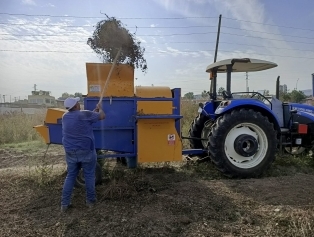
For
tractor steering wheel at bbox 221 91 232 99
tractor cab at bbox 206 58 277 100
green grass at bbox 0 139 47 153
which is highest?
tractor cab at bbox 206 58 277 100

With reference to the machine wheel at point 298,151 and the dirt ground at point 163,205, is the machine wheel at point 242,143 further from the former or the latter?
the machine wheel at point 298,151

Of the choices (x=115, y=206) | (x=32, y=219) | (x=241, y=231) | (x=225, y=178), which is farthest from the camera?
(x=225, y=178)

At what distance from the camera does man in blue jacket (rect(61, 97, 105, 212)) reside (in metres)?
4.24

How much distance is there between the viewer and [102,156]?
5398 mm

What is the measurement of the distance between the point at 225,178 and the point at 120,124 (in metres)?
→ 2.22

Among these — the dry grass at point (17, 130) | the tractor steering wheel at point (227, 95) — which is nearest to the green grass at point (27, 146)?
the dry grass at point (17, 130)

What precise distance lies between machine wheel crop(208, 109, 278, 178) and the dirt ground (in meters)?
0.30

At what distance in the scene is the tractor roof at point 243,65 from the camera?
240 inches

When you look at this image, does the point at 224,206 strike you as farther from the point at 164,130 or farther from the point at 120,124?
the point at 120,124

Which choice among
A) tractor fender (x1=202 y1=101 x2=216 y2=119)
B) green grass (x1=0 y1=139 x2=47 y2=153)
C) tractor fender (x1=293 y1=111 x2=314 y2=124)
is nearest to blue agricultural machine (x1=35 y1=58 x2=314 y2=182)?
tractor fender (x1=202 y1=101 x2=216 y2=119)

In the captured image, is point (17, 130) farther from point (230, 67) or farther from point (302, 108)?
point (302, 108)

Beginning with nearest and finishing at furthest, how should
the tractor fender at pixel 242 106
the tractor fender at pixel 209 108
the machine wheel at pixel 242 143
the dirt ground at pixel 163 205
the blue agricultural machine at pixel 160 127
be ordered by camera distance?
the dirt ground at pixel 163 205
the blue agricultural machine at pixel 160 127
the machine wheel at pixel 242 143
the tractor fender at pixel 242 106
the tractor fender at pixel 209 108

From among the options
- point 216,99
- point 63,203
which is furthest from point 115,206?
point 216,99

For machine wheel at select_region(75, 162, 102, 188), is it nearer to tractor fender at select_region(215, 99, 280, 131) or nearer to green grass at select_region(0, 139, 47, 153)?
tractor fender at select_region(215, 99, 280, 131)
